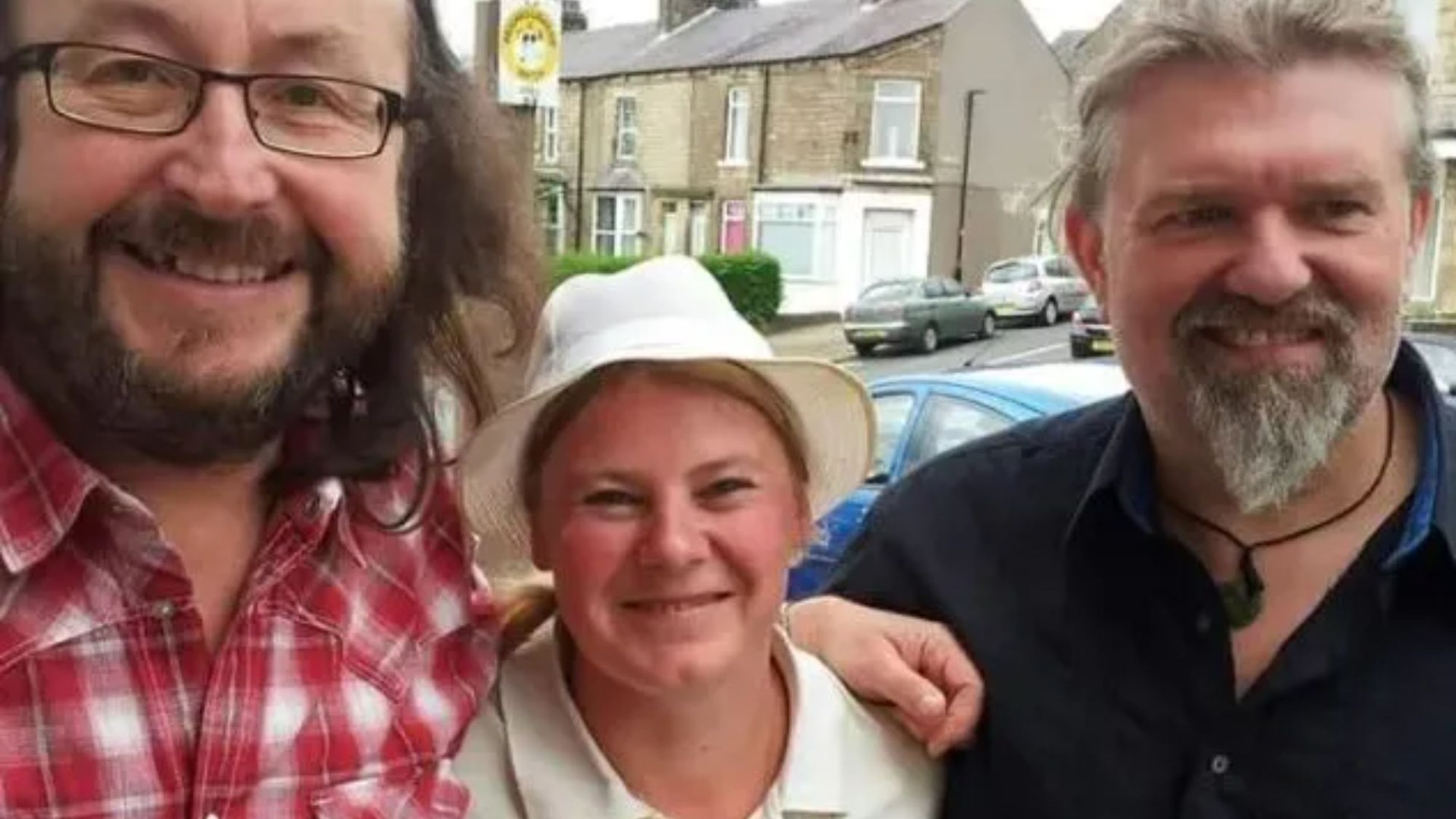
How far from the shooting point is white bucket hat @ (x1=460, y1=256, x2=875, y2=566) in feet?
5.89

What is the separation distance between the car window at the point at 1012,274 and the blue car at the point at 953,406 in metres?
20.6

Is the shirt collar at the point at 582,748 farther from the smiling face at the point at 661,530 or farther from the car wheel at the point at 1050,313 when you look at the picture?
the car wheel at the point at 1050,313

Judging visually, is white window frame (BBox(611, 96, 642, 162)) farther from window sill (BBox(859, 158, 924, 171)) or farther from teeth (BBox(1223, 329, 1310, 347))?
teeth (BBox(1223, 329, 1310, 347))

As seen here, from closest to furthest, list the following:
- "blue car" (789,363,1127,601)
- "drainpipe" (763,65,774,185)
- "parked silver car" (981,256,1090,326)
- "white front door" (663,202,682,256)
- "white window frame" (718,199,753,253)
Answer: "blue car" (789,363,1127,601) < "parked silver car" (981,256,1090,326) < "drainpipe" (763,65,774,185) < "white window frame" (718,199,753,253) < "white front door" (663,202,682,256)

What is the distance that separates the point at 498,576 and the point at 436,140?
54cm

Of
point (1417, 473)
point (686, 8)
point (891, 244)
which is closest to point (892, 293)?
point (891, 244)

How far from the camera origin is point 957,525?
7.29 feet

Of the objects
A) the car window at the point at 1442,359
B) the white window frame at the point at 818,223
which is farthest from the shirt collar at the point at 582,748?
the white window frame at the point at 818,223

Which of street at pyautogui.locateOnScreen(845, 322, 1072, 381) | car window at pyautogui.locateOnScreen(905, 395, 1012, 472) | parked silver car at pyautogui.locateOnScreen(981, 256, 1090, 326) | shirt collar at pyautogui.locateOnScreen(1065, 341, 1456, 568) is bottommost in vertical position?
street at pyautogui.locateOnScreen(845, 322, 1072, 381)

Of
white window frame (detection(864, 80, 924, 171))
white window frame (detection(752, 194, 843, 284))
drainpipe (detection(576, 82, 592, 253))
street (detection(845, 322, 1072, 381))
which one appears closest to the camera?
street (detection(845, 322, 1072, 381))

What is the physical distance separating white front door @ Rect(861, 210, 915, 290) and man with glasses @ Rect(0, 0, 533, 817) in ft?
95.2

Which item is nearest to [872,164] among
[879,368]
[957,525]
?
[879,368]

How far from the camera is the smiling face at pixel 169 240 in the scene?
155 centimetres

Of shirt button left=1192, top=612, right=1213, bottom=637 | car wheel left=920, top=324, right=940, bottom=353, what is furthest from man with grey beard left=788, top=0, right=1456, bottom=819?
car wheel left=920, top=324, right=940, bottom=353
